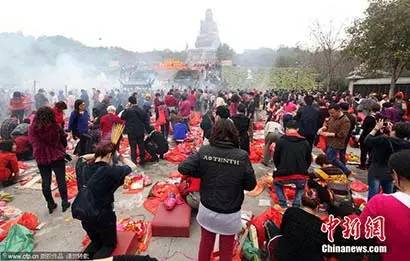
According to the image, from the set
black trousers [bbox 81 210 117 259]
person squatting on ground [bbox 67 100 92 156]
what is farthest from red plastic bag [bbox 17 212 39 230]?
person squatting on ground [bbox 67 100 92 156]

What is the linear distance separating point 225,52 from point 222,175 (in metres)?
64.6

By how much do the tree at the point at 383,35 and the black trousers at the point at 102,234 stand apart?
16170mm

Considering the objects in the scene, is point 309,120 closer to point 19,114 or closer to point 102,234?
point 102,234

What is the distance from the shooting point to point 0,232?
14.5 ft

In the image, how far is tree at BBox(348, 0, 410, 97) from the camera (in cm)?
1498

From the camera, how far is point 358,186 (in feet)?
21.0

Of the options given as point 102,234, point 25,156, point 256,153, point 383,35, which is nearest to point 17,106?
point 25,156

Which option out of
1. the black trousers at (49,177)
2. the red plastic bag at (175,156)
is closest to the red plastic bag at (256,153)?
the red plastic bag at (175,156)

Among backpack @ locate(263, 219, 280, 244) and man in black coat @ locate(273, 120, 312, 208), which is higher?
man in black coat @ locate(273, 120, 312, 208)

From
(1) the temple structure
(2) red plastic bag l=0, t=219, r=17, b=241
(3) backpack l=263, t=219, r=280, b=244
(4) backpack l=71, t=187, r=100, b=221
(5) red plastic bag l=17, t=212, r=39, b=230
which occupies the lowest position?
(2) red plastic bag l=0, t=219, r=17, b=241

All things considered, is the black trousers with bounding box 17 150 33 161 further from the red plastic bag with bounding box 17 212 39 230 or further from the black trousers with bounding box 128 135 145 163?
the red plastic bag with bounding box 17 212 39 230

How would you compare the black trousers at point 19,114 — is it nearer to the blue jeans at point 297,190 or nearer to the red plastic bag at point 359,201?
the blue jeans at point 297,190

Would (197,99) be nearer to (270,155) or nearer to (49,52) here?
(270,155)

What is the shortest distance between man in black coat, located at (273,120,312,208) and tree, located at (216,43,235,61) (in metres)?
61.2
